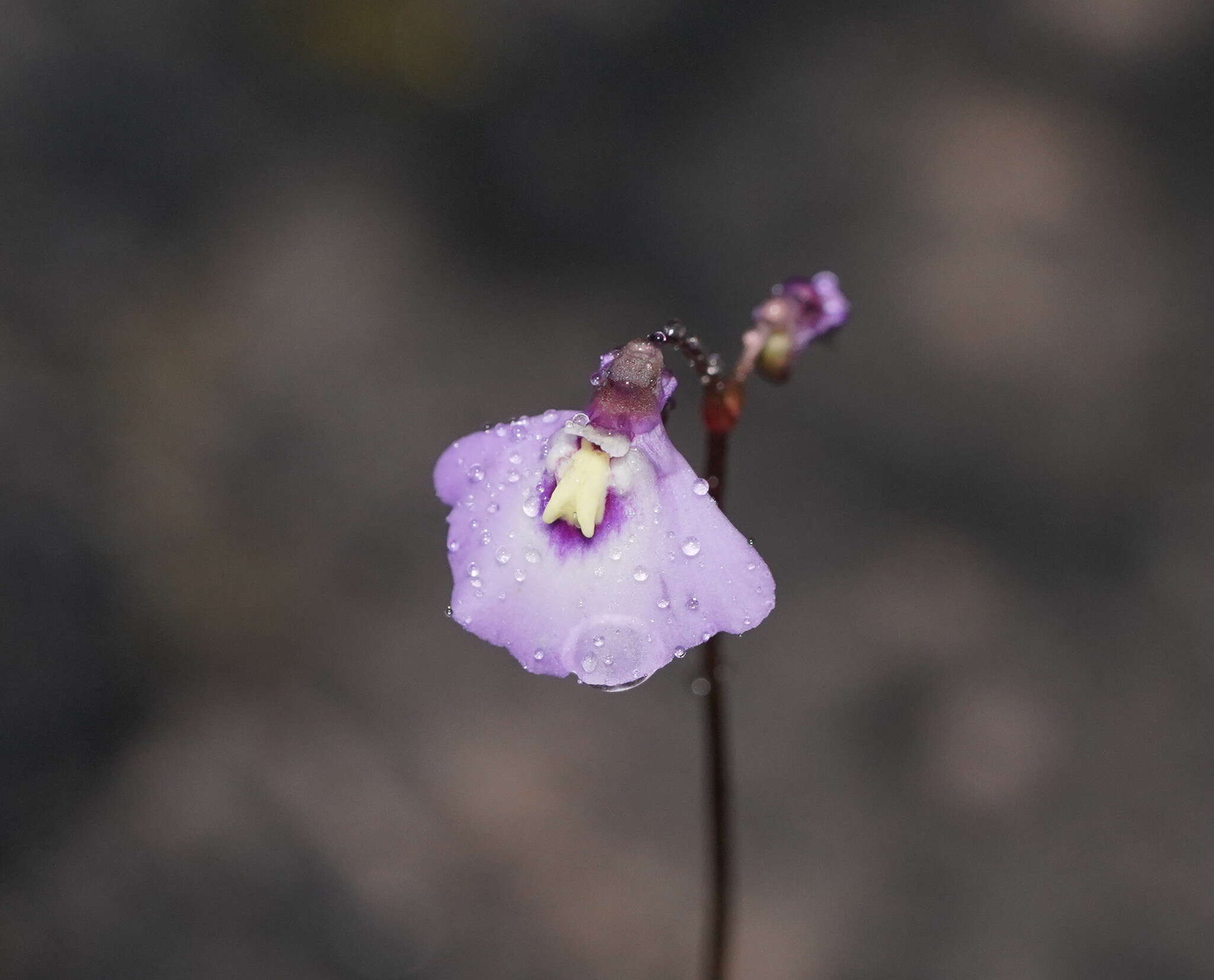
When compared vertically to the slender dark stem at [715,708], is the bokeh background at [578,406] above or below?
above

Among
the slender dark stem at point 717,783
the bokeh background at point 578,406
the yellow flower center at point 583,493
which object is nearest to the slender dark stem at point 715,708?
the slender dark stem at point 717,783

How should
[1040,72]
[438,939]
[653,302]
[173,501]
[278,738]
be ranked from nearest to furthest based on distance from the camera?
[438,939] < [278,738] < [173,501] < [653,302] < [1040,72]

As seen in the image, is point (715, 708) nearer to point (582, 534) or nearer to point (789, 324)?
point (582, 534)

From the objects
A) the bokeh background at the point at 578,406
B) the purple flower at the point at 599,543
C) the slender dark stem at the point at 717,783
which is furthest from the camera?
the bokeh background at the point at 578,406

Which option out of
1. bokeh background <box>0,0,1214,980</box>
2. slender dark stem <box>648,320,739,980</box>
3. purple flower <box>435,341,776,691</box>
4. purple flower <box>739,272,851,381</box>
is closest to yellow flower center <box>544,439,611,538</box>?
purple flower <box>435,341,776,691</box>

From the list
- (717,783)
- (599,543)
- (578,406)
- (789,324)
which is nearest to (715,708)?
(717,783)

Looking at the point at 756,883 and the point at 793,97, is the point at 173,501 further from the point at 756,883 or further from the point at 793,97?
the point at 793,97

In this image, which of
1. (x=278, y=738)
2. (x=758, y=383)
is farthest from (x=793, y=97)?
(x=278, y=738)

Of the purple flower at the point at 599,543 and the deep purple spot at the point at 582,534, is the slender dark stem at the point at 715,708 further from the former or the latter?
the deep purple spot at the point at 582,534
